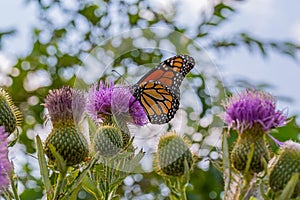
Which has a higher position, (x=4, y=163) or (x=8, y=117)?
(x=4, y=163)

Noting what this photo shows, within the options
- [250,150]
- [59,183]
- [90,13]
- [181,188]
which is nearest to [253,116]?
[250,150]

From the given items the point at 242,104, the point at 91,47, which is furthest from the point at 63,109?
the point at 91,47

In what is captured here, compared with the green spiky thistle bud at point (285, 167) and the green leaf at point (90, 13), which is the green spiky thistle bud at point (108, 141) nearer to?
the green spiky thistle bud at point (285, 167)

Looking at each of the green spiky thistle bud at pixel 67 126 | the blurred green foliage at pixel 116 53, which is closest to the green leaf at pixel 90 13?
the blurred green foliage at pixel 116 53

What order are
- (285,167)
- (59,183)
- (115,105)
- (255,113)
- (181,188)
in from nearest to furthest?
1. (59,183)
2. (181,188)
3. (285,167)
4. (115,105)
5. (255,113)

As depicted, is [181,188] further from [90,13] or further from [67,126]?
[90,13]
